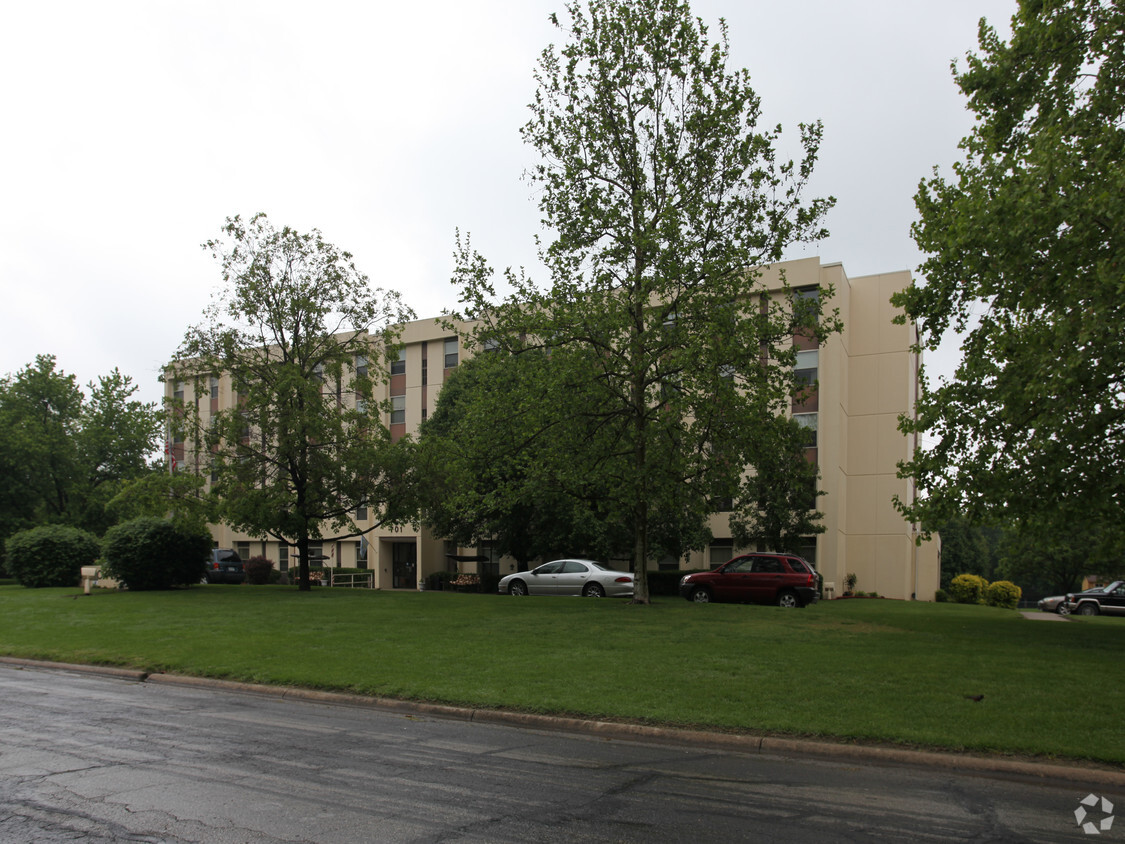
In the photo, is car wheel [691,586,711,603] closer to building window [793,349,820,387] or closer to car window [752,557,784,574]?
car window [752,557,784,574]

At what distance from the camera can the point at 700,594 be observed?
81.6 ft

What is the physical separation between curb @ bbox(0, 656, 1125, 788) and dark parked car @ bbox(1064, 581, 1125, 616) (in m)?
33.9

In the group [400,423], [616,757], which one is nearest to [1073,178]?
[616,757]

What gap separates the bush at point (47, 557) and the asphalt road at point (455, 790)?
25.9 m

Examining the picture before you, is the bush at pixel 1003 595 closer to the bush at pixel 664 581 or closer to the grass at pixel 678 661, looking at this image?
the bush at pixel 664 581

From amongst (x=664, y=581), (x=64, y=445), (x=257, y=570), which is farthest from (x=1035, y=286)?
(x=64, y=445)

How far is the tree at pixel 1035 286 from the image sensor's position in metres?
12.9

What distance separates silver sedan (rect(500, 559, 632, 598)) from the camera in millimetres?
27391

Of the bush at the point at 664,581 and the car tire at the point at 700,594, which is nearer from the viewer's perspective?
the car tire at the point at 700,594

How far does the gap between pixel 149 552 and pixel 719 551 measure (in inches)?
1025

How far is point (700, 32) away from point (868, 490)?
Answer: 26.9m

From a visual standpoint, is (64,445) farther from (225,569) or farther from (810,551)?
(810,551)

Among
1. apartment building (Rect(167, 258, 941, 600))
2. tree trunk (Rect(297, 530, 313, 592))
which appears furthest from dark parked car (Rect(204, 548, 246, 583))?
tree trunk (Rect(297, 530, 313, 592))

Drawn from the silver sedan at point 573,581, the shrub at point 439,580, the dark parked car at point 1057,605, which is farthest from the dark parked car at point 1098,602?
the shrub at point 439,580
